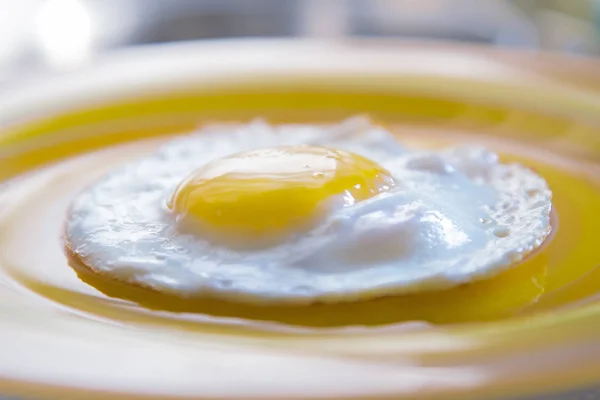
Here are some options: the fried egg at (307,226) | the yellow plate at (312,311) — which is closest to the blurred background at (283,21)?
the yellow plate at (312,311)

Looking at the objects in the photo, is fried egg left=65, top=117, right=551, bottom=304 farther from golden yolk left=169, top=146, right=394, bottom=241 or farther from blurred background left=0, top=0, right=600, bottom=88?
blurred background left=0, top=0, right=600, bottom=88

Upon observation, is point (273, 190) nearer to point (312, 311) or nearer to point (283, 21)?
point (312, 311)

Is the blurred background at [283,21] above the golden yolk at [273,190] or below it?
above

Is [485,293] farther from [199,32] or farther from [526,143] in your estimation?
[199,32]

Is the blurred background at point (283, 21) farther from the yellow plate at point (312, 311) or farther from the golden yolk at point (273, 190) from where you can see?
the golden yolk at point (273, 190)

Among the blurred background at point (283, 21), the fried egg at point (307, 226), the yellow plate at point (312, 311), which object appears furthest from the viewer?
the blurred background at point (283, 21)

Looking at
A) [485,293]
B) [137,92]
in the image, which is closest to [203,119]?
[137,92]

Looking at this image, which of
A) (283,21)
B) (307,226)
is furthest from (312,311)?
(283,21)
